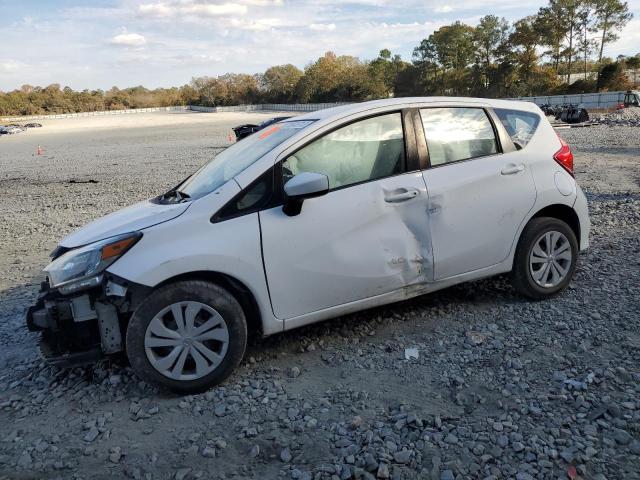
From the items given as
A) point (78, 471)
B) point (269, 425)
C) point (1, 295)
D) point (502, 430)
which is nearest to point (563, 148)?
point (502, 430)

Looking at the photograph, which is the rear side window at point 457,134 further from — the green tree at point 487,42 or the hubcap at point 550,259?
the green tree at point 487,42

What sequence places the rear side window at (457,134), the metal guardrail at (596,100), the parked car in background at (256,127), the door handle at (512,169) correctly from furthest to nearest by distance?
the metal guardrail at (596,100), the parked car in background at (256,127), the door handle at (512,169), the rear side window at (457,134)

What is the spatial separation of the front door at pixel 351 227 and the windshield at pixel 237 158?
0.95ft

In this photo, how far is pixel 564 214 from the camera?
466 centimetres

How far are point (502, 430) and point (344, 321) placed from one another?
1.81 m

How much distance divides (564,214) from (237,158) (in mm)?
2879

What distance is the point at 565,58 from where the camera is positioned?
76.0 m

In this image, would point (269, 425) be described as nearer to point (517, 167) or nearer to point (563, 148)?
point (517, 167)

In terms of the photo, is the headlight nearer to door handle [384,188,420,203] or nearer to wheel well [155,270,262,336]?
wheel well [155,270,262,336]

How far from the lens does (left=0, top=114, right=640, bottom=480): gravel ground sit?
2.77 metres

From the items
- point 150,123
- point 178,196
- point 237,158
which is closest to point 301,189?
point 237,158

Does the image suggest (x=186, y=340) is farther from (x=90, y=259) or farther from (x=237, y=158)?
(x=237, y=158)

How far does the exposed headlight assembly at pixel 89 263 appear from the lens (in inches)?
133

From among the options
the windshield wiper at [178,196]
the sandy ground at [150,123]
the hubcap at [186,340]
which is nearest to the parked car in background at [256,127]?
the windshield wiper at [178,196]
